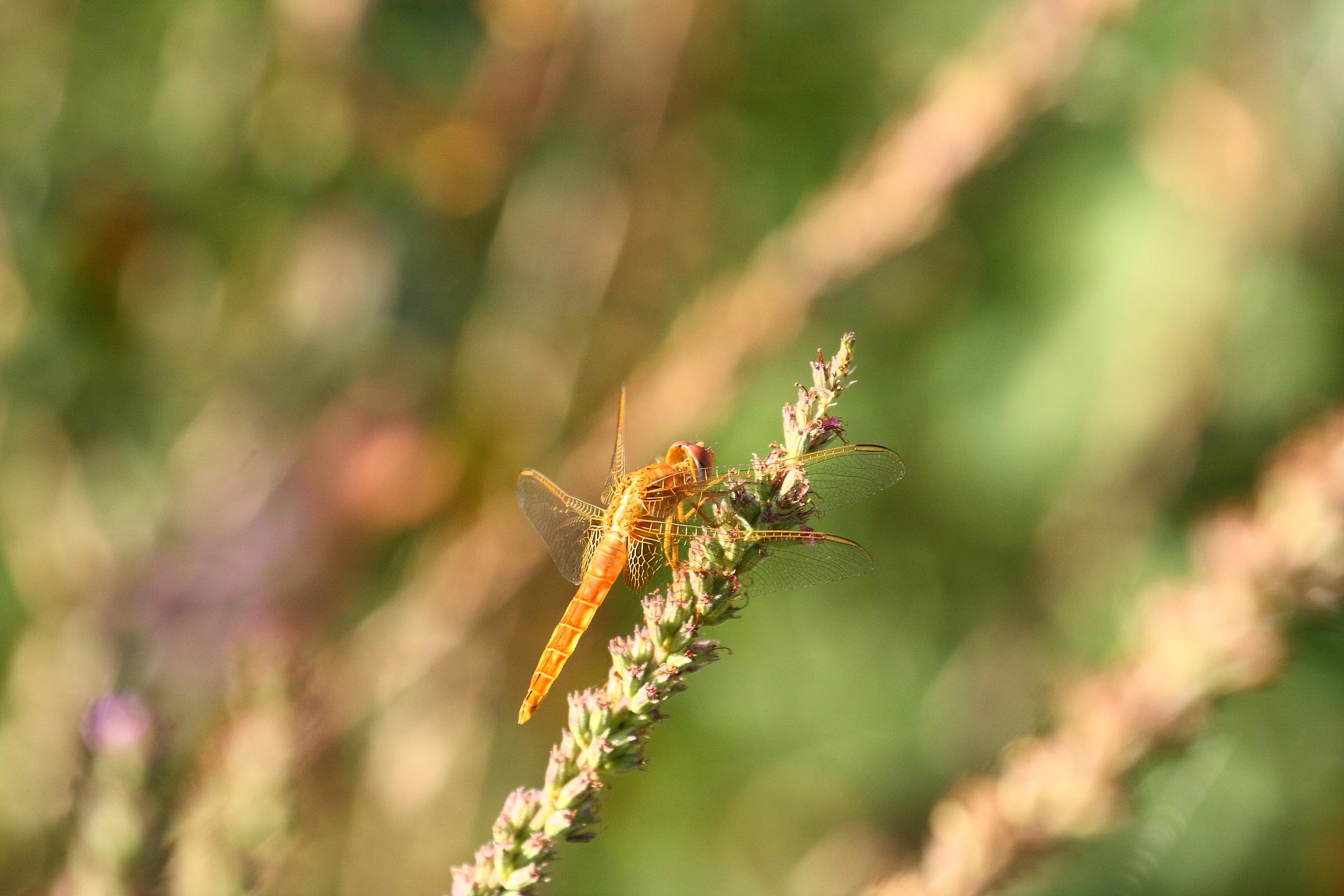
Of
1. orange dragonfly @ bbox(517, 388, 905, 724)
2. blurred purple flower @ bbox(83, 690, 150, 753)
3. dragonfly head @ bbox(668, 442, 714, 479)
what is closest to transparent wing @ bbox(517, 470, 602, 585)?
orange dragonfly @ bbox(517, 388, 905, 724)

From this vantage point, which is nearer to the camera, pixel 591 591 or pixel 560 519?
pixel 591 591

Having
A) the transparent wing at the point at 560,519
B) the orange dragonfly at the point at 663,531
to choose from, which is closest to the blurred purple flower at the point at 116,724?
the orange dragonfly at the point at 663,531

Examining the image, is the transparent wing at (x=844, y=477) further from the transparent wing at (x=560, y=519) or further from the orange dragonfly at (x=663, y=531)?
the transparent wing at (x=560, y=519)

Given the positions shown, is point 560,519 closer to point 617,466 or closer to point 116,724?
point 617,466

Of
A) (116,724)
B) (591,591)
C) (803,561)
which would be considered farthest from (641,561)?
(116,724)

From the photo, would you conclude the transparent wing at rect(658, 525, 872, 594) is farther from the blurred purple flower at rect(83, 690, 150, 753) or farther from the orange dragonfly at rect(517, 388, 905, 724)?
the blurred purple flower at rect(83, 690, 150, 753)

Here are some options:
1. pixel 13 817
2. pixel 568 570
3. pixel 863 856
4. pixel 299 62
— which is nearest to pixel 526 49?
pixel 299 62
